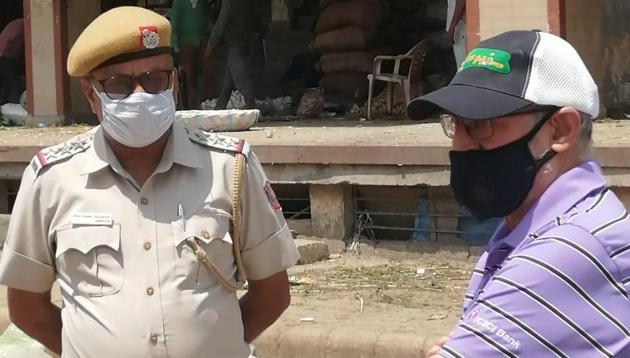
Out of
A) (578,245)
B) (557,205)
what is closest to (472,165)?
(557,205)

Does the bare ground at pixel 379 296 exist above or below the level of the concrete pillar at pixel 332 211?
below

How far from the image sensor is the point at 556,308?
5.29ft

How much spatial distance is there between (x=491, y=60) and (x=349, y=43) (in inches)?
426

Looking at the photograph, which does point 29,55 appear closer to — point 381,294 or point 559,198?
point 381,294

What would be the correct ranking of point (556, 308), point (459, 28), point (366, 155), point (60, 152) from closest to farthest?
point (556, 308) → point (60, 152) → point (366, 155) → point (459, 28)

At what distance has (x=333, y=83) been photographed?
42.2 ft

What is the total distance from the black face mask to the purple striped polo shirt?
14 centimetres

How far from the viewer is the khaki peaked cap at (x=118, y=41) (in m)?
2.59

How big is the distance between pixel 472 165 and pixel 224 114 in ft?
24.0

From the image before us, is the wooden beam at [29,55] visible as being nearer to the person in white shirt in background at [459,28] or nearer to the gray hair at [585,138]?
the person in white shirt in background at [459,28]

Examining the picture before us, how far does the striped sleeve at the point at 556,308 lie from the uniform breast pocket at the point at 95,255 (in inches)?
45.8

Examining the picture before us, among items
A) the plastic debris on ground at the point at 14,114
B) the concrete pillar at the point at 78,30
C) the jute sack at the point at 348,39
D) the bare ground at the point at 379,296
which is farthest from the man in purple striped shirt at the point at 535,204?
the plastic debris on ground at the point at 14,114

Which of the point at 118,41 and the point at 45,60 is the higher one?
the point at 118,41

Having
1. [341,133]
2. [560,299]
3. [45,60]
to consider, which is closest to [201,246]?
[560,299]
